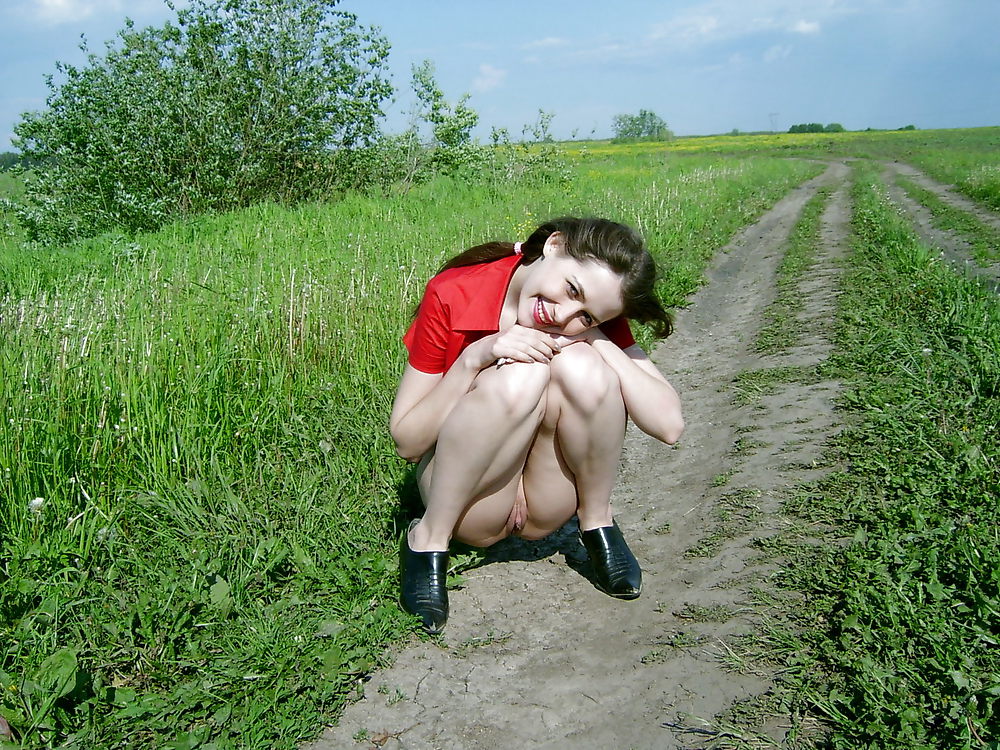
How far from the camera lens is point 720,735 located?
6.33 feet

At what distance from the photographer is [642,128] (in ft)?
213

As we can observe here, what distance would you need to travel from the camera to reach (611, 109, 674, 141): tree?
2468 inches

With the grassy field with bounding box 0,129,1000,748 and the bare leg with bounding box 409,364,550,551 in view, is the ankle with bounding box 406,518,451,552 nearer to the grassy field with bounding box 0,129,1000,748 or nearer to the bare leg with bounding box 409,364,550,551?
the bare leg with bounding box 409,364,550,551

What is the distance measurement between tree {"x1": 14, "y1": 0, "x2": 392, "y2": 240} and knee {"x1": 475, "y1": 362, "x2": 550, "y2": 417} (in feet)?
30.7

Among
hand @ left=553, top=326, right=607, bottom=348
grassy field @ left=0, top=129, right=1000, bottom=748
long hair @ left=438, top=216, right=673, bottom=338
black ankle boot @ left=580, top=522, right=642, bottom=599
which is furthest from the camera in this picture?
black ankle boot @ left=580, top=522, right=642, bottom=599

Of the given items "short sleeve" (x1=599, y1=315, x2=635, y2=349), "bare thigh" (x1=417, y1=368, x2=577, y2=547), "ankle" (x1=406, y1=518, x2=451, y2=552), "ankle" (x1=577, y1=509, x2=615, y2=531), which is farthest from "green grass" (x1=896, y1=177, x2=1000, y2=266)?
"ankle" (x1=406, y1=518, x2=451, y2=552)

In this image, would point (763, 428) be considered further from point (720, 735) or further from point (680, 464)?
point (720, 735)

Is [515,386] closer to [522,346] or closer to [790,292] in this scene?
[522,346]

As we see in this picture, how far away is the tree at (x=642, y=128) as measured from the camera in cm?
6269

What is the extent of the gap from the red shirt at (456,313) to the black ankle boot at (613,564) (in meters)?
0.74

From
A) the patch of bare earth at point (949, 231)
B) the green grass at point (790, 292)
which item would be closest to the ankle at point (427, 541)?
the green grass at point (790, 292)

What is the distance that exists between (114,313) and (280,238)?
3802 millimetres

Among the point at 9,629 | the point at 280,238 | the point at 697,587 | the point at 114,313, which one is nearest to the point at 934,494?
the point at 697,587

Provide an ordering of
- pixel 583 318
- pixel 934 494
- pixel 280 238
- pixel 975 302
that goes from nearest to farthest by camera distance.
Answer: pixel 583 318, pixel 934 494, pixel 975 302, pixel 280 238
